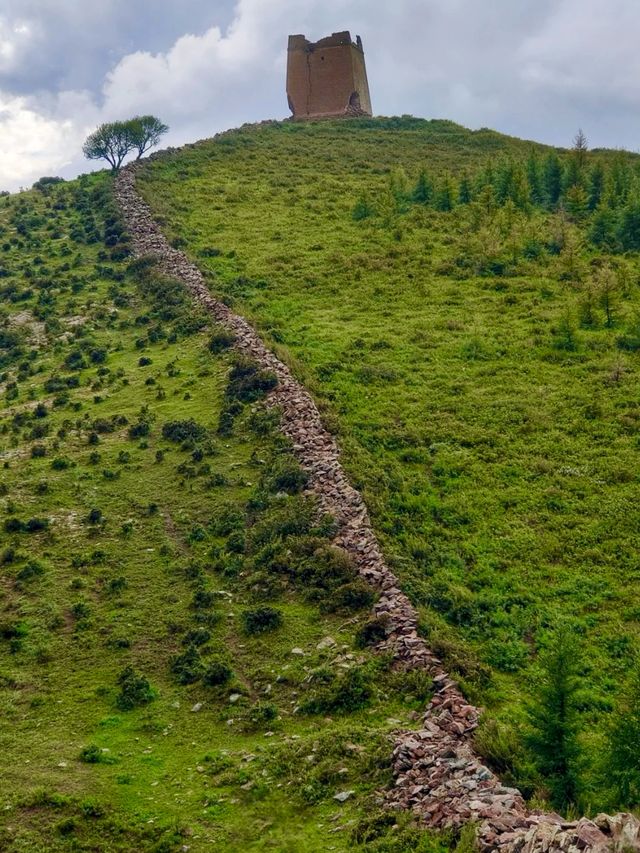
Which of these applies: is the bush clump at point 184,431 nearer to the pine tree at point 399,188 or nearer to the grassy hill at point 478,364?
the grassy hill at point 478,364

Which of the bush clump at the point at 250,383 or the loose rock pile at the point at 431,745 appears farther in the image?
the bush clump at the point at 250,383

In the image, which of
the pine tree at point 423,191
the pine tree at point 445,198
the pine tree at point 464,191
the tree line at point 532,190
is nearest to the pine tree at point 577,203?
the tree line at point 532,190

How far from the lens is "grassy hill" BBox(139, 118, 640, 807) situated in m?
17.4

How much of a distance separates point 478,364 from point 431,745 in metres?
20.0

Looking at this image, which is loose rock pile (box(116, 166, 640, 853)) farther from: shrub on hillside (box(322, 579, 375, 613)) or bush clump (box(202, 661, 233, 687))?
bush clump (box(202, 661, 233, 687))

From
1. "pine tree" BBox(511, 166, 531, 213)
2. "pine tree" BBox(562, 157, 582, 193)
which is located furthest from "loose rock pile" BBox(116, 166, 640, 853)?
"pine tree" BBox(562, 157, 582, 193)

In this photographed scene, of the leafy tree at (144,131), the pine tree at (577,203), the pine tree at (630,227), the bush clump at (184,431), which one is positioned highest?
the leafy tree at (144,131)

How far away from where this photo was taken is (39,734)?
1493 cm

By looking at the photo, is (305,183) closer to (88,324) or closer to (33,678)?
(88,324)

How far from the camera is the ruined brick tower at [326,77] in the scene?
82.1 m

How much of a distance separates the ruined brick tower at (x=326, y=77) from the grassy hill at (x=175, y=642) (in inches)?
2364

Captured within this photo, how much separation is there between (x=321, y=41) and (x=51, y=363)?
60503 millimetres

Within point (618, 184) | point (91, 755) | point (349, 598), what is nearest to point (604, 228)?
point (618, 184)

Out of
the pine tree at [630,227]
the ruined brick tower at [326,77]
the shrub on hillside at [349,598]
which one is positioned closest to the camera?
the shrub on hillside at [349,598]
